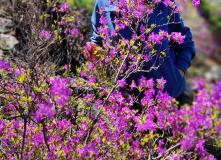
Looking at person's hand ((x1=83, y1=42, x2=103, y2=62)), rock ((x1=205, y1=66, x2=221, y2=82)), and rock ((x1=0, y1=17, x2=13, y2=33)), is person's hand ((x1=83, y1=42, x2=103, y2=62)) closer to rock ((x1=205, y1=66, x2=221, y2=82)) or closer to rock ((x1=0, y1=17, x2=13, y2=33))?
rock ((x1=0, y1=17, x2=13, y2=33))

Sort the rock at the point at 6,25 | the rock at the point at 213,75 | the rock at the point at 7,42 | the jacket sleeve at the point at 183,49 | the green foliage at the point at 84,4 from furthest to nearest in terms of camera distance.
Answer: the rock at the point at 213,75 → the green foliage at the point at 84,4 → the rock at the point at 6,25 → the rock at the point at 7,42 → the jacket sleeve at the point at 183,49

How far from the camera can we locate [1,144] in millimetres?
1794

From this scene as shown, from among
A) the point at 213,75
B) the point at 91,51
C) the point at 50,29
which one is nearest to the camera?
the point at 91,51

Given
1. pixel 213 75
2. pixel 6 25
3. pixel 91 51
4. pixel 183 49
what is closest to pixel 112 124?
pixel 91 51

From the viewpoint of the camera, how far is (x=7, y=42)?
414 centimetres

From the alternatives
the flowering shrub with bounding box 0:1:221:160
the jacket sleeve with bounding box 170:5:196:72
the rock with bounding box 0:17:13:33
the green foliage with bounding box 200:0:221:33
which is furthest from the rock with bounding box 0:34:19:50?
the green foliage with bounding box 200:0:221:33

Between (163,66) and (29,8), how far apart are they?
8.04 feet

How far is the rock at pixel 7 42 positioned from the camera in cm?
403

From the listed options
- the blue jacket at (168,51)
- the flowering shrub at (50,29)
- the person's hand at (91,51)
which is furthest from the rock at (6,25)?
the person's hand at (91,51)

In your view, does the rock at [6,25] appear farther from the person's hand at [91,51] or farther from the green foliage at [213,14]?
the green foliage at [213,14]

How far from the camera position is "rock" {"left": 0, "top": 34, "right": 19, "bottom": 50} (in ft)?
13.2

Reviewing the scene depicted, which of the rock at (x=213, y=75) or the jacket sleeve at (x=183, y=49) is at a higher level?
the jacket sleeve at (x=183, y=49)

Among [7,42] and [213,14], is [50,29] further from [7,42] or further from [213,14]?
[213,14]

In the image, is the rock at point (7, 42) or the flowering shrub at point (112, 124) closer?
the flowering shrub at point (112, 124)
